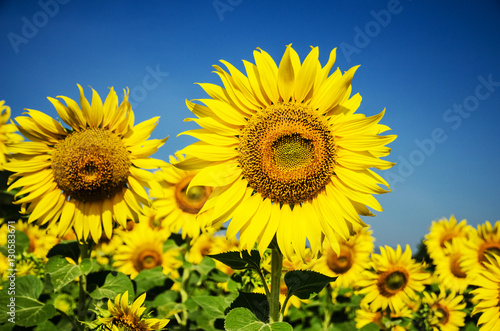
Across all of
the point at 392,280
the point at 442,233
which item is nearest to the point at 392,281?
the point at 392,280

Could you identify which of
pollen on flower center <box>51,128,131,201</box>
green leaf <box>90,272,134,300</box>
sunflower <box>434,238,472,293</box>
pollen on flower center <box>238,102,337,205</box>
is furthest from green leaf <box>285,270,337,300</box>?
sunflower <box>434,238,472,293</box>

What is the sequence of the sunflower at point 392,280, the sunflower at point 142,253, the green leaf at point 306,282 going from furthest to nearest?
the sunflower at point 142,253, the sunflower at point 392,280, the green leaf at point 306,282

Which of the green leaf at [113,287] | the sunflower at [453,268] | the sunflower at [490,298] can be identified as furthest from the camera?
the sunflower at [453,268]

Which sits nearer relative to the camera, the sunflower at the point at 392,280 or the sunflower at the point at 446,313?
the sunflower at the point at 446,313

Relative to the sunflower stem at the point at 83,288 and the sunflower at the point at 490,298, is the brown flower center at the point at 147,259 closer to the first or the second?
the sunflower stem at the point at 83,288

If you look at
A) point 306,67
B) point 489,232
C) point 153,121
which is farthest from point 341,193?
point 489,232

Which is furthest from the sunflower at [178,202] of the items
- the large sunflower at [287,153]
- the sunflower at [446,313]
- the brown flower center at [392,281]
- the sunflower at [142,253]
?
the sunflower at [446,313]

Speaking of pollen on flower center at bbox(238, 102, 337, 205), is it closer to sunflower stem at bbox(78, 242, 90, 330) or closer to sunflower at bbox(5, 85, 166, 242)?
sunflower at bbox(5, 85, 166, 242)

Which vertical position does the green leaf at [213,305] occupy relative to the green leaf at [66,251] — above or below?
below
